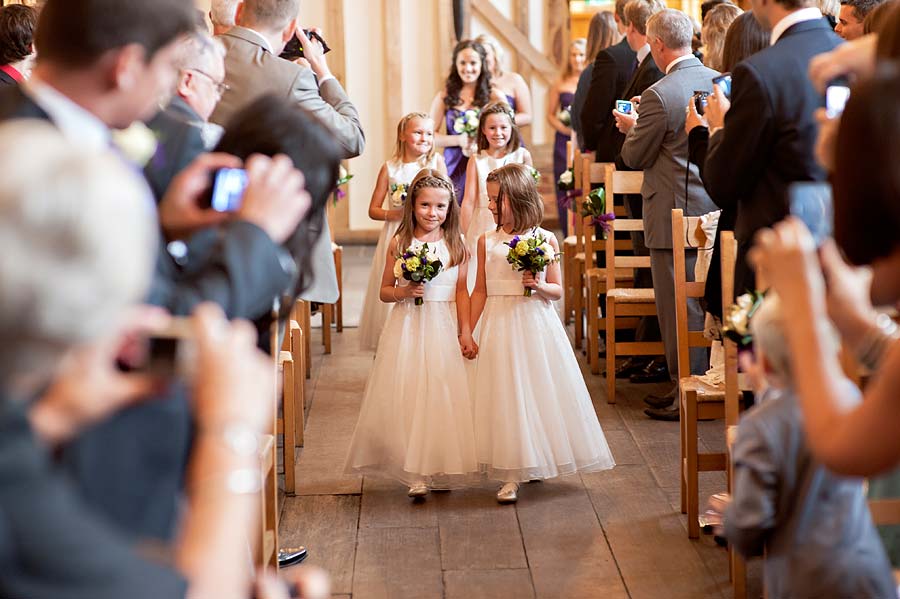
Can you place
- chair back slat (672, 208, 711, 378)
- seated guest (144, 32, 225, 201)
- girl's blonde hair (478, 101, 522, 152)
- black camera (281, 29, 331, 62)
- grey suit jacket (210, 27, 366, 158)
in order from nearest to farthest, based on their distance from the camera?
seated guest (144, 32, 225, 201), grey suit jacket (210, 27, 366, 158), chair back slat (672, 208, 711, 378), black camera (281, 29, 331, 62), girl's blonde hair (478, 101, 522, 152)

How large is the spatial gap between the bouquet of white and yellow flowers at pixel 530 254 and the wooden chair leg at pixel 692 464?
2.69ft

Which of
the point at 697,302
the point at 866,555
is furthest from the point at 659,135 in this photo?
the point at 866,555

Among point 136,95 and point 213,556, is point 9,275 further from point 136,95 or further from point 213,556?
point 136,95

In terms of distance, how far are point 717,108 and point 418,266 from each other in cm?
135

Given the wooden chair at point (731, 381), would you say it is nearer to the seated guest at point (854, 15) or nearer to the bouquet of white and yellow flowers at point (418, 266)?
the bouquet of white and yellow flowers at point (418, 266)

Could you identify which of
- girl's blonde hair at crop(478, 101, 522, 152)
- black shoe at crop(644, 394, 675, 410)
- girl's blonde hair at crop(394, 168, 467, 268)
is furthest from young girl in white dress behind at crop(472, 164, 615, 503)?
girl's blonde hair at crop(478, 101, 522, 152)

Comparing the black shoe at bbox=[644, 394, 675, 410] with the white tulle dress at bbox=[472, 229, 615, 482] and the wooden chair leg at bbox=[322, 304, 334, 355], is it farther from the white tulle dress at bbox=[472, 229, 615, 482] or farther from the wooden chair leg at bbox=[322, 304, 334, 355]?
the wooden chair leg at bbox=[322, 304, 334, 355]

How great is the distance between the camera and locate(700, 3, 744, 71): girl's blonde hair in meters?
6.08

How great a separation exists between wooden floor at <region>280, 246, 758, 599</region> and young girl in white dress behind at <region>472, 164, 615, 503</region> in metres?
0.17

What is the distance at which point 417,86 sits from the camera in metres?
12.5

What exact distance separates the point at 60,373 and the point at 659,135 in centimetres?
478

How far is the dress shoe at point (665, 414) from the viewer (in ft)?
19.5

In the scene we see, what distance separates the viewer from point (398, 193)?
6922 mm

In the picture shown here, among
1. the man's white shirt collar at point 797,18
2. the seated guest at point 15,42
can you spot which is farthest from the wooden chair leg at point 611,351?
the seated guest at point 15,42
